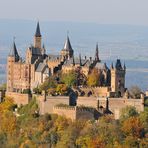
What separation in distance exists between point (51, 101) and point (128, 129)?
8.26 metres

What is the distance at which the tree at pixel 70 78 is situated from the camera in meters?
66.7

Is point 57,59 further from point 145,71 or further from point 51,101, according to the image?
point 145,71

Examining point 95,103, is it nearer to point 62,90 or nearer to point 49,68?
point 62,90

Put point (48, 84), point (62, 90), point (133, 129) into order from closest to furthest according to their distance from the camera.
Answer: point (133, 129)
point (62, 90)
point (48, 84)

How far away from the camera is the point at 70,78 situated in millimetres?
66938

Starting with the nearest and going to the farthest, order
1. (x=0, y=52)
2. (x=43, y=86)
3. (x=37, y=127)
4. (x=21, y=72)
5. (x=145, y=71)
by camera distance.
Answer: (x=37, y=127), (x=43, y=86), (x=21, y=72), (x=145, y=71), (x=0, y=52)

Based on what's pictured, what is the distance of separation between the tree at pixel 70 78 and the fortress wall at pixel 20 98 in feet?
9.31

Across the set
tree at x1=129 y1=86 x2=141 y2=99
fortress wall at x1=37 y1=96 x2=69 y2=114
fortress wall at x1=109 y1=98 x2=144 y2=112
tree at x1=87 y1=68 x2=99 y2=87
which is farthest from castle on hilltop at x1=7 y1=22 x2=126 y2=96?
fortress wall at x1=37 y1=96 x2=69 y2=114

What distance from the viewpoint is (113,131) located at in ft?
187

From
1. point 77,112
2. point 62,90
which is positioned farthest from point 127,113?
point 62,90

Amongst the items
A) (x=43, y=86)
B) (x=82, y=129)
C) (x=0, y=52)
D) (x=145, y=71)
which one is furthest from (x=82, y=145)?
(x=0, y=52)

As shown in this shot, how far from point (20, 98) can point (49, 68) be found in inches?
135

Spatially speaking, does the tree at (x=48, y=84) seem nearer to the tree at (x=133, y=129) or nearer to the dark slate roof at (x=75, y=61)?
the dark slate roof at (x=75, y=61)

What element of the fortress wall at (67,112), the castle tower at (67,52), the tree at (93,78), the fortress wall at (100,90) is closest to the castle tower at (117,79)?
the fortress wall at (100,90)
